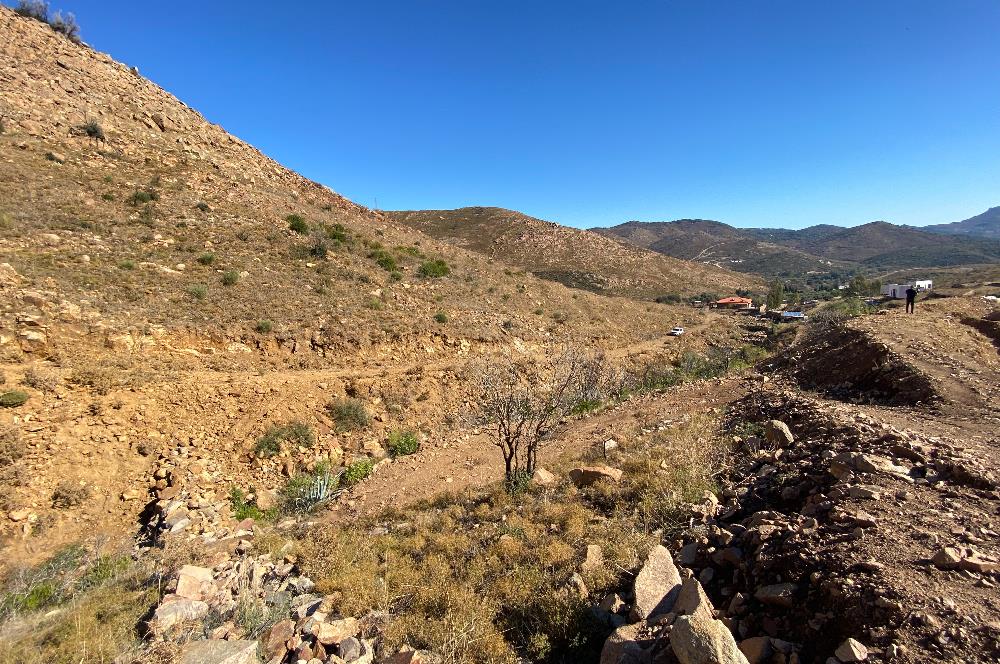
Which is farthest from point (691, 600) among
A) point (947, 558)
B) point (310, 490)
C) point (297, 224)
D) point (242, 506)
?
point (297, 224)

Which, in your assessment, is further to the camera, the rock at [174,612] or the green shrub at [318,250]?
the green shrub at [318,250]

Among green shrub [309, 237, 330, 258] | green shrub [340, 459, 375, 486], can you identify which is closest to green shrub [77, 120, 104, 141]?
green shrub [309, 237, 330, 258]

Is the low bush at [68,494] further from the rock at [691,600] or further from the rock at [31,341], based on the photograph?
the rock at [691,600]

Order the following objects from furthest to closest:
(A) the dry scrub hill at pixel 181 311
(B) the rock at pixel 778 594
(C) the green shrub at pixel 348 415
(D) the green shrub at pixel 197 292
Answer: (D) the green shrub at pixel 197 292, (C) the green shrub at pixel 348 415, (A) the dry scrub hill at pixel 181 311, (B) the rock at pixel 778 594

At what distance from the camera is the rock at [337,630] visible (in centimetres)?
421

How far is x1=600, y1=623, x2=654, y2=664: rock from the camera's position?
338 cm

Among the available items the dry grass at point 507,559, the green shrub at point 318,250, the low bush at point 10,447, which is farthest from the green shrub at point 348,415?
the green shrub at point 318,250

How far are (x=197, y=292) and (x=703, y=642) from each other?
15.4 metres

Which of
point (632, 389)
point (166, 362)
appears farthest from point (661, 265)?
point (166, 362)

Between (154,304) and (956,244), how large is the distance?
163 meters

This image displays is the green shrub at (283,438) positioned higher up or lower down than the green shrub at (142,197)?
lower down

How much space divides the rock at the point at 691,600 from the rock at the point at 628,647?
369 mm

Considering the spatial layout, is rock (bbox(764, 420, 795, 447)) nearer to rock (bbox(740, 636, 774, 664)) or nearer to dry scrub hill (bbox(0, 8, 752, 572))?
rock (bbox(740, 636, 774, 664))

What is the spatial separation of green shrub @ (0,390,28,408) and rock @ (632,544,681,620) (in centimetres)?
1067
